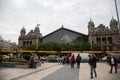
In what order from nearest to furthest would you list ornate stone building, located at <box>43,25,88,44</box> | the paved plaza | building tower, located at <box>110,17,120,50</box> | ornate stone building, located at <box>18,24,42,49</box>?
the paved plaza → building tower, located at <box>110,17,120,50</box> → ornate stone building, located at <box>43,25,88,44</box> → ornate stone building, located at <box>18,24,42,49</box>

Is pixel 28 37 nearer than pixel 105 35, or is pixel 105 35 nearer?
pixel 105 35

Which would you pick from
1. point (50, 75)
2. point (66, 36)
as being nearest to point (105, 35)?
point (66, 36)

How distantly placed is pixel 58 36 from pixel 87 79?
69.6 m

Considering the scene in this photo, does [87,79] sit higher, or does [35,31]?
[35,31]

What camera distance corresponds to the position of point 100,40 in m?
79.1

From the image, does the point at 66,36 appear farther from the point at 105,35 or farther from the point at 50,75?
the point at 50,75

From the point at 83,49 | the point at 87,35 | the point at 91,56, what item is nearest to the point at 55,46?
the point at 83,49

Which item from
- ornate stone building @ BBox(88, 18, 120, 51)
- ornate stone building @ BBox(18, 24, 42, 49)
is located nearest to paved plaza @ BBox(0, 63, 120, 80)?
ornate stone building @ BBox(88, 18, 120, 51)

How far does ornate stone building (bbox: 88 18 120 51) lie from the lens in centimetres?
7594

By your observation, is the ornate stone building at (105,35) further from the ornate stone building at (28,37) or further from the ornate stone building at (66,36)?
the ornate stone building at (28,37)

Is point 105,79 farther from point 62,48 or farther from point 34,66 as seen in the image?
point 62,48

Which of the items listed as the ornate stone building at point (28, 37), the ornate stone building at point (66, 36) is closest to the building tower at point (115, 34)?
the ornate stone building at point (66, 36)

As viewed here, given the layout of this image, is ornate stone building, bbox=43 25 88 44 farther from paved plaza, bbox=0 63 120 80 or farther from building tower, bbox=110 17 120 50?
paved plaza, bbox=0 63 120 80

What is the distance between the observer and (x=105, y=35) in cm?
7806
